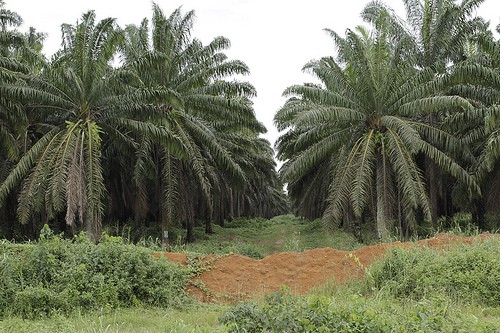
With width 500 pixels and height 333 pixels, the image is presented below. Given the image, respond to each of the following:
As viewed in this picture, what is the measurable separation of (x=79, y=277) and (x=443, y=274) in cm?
678

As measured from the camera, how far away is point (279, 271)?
11.9 metres

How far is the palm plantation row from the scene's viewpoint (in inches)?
611

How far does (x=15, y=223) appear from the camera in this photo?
19547 millimetres

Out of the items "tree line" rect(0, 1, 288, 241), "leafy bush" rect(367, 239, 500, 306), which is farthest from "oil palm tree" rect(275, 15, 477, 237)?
"leafy bush" rect(367, 239, 500, 306)

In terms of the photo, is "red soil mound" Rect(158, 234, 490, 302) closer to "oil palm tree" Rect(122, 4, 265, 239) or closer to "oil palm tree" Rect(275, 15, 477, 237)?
"oil palm tree" Rect(275, 15, 477, 237)

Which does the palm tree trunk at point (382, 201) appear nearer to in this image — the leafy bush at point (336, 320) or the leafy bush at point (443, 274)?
the leafy bush at point (443, 274)

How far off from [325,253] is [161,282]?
443 cm

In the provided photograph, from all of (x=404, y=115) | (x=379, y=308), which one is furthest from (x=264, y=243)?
(x=379, y=308)

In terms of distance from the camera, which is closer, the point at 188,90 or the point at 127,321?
the point at 127,321

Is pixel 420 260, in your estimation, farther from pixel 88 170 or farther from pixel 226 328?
pixel 88 170

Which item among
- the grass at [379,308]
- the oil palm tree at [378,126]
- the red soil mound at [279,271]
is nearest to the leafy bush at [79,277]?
the grass at [379,308]

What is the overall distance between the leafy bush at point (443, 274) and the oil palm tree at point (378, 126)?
20.4 ft

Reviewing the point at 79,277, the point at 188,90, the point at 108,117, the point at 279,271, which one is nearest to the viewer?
the point at 79,277

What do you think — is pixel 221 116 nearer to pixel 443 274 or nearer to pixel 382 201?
pixel 382 201
